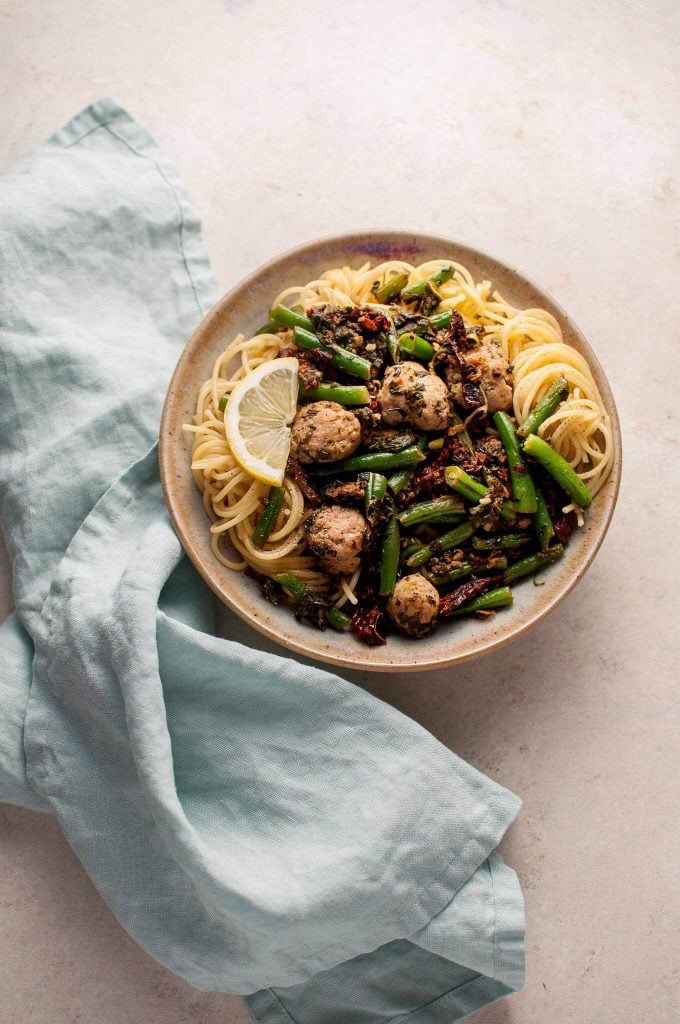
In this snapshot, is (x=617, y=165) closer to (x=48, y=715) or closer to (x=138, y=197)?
(x=138, y=197)

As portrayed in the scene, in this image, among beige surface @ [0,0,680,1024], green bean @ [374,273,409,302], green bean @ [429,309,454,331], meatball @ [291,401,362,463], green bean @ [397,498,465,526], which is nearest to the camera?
meatball @ [291,401,362,463]

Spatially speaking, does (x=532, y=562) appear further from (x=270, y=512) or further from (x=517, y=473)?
(x=270, y=512)

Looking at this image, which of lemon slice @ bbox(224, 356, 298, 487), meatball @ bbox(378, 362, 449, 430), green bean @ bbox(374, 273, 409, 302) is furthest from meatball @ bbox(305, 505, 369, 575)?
green bean @ bbox(374, 273, 409, 302)

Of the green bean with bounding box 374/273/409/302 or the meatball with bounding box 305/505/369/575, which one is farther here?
the green bean with bounding box 374/273/409/302

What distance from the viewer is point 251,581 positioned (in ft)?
15.2

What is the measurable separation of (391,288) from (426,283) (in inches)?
7.0

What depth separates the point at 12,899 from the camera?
4816 millimetres

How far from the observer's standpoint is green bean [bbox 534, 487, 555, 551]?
4.48 m

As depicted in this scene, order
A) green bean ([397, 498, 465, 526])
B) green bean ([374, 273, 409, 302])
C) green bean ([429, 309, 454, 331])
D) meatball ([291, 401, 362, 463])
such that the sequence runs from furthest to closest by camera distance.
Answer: green bean ([374, 273, 409, 302])
green bean ([429, 309, 454, 331])
green bean ([397, 498, 465, 526])
meatball ([291, 401, 362, 463])

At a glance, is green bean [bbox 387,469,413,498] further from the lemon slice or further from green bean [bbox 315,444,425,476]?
the lemon slice

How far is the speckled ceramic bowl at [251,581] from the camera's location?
4414 mm


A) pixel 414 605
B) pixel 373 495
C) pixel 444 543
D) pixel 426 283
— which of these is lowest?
pixel 414 605

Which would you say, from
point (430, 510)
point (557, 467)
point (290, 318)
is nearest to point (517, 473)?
point (557, 467)

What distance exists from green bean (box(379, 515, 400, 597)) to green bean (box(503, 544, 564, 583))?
544 millimetres
